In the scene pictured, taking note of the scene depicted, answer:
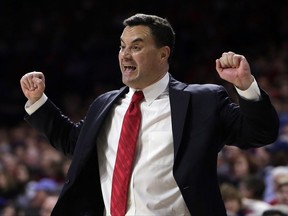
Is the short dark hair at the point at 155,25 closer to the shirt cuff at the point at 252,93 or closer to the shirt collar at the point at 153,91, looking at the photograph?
the shirt collar at the point at 153,91

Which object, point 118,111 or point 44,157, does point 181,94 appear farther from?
point 44,157

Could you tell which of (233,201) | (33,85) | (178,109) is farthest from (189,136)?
(233,201)

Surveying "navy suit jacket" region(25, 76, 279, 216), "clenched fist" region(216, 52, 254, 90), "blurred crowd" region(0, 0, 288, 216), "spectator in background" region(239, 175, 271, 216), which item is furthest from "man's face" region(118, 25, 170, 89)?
"blurred crowd" region(0, 0, 288, 216)

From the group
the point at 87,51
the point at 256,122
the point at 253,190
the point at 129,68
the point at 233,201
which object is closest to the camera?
the point at 256,122

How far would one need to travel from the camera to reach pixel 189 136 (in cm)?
285

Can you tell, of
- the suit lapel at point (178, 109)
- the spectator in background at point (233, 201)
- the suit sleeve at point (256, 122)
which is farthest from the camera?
the spectator in background at point (233, 201)

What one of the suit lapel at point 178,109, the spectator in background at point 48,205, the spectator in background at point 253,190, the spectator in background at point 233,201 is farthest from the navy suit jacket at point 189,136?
the spectator in background at point 48,205

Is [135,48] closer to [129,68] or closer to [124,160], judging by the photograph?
[129,68]

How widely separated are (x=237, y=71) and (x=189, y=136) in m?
0.31

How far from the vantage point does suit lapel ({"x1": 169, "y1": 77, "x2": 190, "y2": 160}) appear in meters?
2.83

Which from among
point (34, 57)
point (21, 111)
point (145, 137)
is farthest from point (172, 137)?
point (34, 57)

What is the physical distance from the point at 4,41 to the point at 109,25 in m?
→ 1.66

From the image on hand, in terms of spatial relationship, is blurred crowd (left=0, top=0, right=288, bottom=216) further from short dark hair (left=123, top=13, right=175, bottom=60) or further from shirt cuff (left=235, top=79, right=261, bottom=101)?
shirt cuff (left=235, top=79, right=261, bottom=101)

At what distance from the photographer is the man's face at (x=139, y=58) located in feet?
9.68
